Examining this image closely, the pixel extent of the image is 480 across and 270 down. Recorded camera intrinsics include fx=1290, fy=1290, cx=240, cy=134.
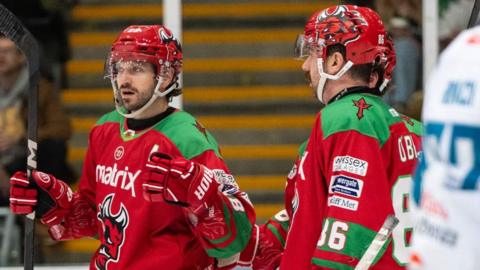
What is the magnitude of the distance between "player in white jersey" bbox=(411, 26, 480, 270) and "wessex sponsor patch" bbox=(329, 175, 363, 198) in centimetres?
97

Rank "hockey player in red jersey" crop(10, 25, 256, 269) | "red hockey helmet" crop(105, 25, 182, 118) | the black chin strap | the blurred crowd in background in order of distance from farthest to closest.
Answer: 1. the blurred crowd in background
2. "red hockey helmet" crop(105, 25, 182, 118)
3. "hockey player in red jersey" crop(10, 25, 256, 269)
4. the black chin strap


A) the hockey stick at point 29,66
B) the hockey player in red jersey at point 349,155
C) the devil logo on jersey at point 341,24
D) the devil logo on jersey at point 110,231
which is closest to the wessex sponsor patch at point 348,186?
the hockey player in red jersey at point 349,155

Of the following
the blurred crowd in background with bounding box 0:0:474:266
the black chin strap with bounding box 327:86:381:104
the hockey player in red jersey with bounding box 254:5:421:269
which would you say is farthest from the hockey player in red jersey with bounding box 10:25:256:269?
the blurred crowd in background with bounding box 0:0:474:266

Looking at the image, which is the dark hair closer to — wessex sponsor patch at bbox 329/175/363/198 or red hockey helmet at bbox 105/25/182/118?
wessex sponsor patch at bbox 329/175/363/198

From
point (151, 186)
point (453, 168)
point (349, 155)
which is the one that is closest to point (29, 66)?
point (151, 186)

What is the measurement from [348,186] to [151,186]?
0.57 metres

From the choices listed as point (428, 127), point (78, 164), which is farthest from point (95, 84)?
point (428, 127)

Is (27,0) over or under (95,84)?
over

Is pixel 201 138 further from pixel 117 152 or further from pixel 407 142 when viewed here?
pixel 407 142

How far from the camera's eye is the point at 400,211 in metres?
3.44

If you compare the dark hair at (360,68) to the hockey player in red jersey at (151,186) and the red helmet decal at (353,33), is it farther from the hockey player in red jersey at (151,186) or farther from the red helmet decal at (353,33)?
the hockey player in red jersey at (151,186)

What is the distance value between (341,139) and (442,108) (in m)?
1.07

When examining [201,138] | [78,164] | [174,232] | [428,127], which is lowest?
[78,164]

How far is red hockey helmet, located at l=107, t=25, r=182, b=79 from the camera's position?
3.88 m
